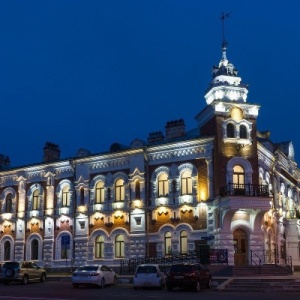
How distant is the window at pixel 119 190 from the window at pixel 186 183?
5.56 meters

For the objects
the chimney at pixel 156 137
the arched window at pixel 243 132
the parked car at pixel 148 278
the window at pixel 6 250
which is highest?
the chimney at pixel 156 137

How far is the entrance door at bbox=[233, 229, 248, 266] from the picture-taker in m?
37.4

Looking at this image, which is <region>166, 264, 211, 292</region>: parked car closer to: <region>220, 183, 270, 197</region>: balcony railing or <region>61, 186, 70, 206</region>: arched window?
<region>220, 183, 270, 197</region>: balcony railing

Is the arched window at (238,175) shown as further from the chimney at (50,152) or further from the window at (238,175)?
the chimney at (50,152)

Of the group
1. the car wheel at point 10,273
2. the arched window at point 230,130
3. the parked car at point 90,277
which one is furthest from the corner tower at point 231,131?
the car wheel at point 10,273

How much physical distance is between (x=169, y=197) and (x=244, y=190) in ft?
20.5

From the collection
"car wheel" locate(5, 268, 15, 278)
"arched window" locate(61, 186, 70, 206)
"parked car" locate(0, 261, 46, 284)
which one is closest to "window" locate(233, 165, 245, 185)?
"arched window" locate(61, 186, 70, 206)

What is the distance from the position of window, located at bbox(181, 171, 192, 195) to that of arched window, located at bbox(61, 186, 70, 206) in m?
11.3

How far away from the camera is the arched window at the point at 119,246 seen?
140ft

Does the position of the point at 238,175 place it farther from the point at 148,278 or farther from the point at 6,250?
the point at 6,250

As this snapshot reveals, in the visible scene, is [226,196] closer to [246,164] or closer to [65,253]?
[246,164]

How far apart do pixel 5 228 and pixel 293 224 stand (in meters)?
26.7

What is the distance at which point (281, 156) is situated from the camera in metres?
47.7

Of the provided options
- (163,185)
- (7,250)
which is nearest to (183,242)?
(163,185)
